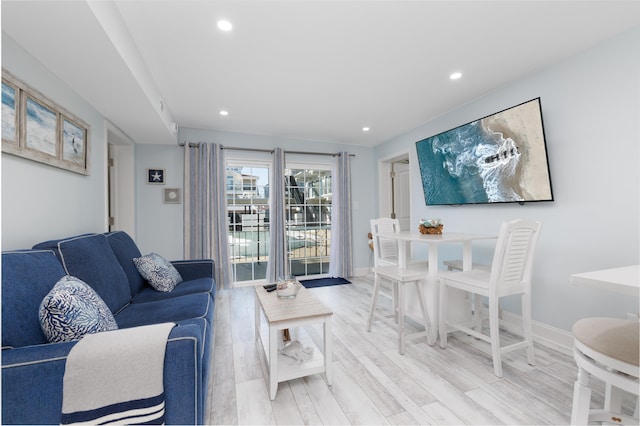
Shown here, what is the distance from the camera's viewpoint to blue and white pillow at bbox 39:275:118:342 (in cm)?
120

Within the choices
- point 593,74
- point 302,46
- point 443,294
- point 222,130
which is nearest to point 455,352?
point 443,294

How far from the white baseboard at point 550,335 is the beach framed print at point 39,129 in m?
4.03

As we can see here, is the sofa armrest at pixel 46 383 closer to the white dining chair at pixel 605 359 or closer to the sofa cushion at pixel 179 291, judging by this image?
the sofa cushion at pixel 179 291

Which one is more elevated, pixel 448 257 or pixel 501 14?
pixel 501 14

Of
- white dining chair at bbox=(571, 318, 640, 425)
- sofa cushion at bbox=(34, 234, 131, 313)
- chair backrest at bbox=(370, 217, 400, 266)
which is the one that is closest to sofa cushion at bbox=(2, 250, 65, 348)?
sofa cushion at bbox=(34, 234, 131, 313)

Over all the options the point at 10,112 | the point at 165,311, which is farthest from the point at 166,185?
the point at 165,311

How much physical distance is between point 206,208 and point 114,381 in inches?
126

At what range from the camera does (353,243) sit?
504 cm

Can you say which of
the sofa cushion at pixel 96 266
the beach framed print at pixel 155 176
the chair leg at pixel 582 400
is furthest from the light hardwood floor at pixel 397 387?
the beach framed print at pixel 155 176

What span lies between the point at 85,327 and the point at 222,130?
3.52 metres

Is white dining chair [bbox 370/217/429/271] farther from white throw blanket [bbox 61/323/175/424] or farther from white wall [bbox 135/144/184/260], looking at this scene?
white wall [bbox 135/144/184/260]

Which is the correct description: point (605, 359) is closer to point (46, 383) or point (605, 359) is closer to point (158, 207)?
point (46, 383)

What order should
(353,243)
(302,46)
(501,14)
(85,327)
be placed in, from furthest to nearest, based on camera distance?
1. (353,243)
2. (302,46)
3. (501,14)
4. (85,327)

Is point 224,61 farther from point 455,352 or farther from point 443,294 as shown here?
point 455,352
